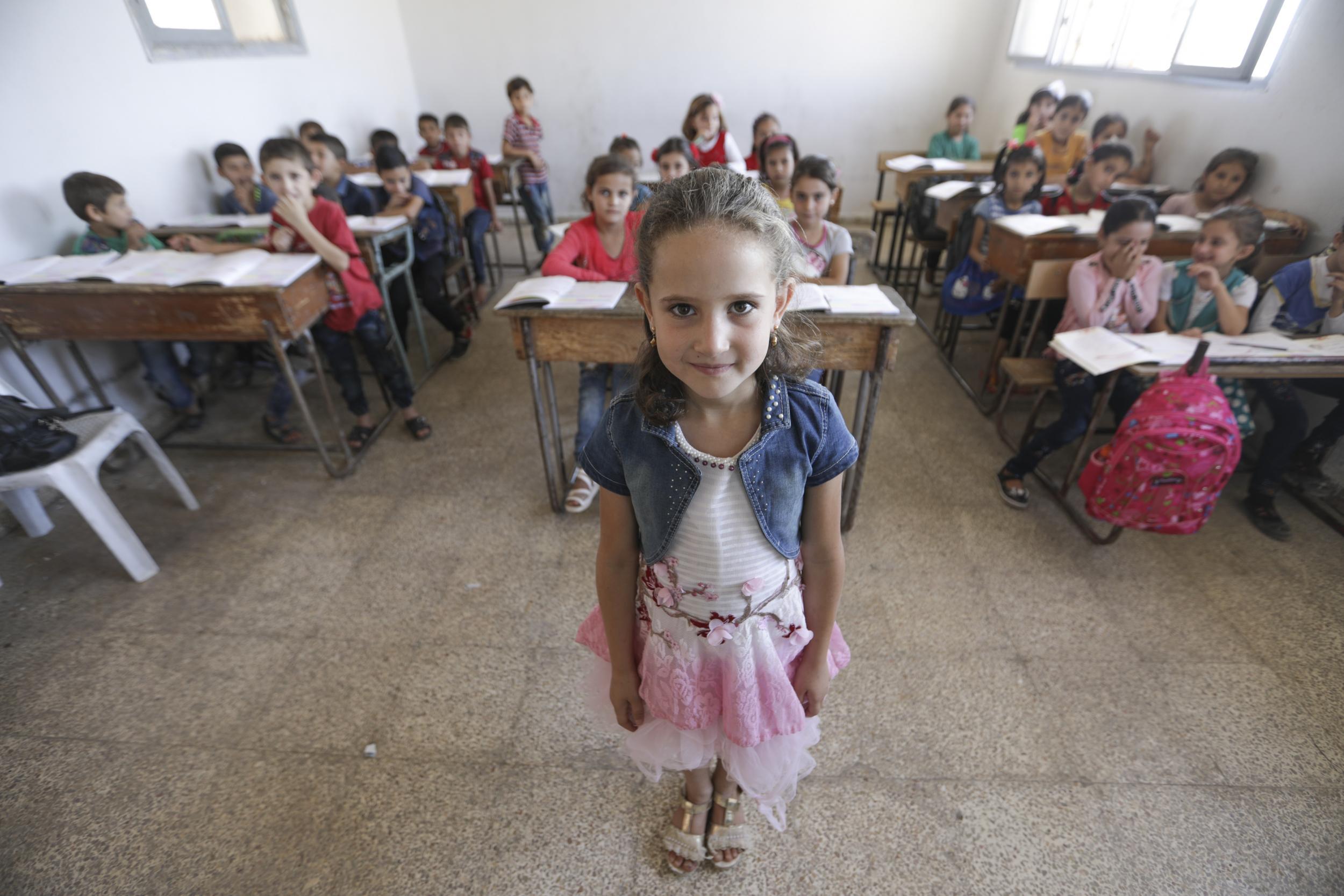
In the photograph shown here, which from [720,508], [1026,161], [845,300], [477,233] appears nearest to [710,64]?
[477,233]

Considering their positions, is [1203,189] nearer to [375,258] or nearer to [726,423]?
[726,423]

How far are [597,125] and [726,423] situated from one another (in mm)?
6283

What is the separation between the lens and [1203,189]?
2.94 metres

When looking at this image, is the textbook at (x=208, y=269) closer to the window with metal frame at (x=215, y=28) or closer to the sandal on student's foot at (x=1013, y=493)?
the window with metal frame at (x=215, y=28)

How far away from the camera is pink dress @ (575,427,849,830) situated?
2.96 feet

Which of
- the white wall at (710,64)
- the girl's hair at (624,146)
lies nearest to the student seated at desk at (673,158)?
the girl's hair at (624,146)

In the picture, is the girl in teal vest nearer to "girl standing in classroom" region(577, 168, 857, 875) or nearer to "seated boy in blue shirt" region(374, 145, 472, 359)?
"girl standing in classroom" region(577, 168, 857, 875)

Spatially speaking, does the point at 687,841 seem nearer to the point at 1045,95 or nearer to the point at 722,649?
the point at 722,649

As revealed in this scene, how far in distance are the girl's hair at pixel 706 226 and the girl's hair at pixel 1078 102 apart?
441cm

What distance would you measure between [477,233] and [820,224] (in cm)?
280

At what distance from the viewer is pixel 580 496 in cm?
238

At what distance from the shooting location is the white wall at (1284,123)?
2.42m

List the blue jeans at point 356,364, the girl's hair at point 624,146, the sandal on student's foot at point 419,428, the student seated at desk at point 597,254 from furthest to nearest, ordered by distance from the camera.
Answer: the girl's hair at point 624,146 < the sandal on student's foot at point 419,428 < the blue jeans at point 356,364 < the student seated at desk at point 597,254

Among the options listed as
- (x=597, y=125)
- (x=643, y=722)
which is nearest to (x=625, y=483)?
(x=643, y=722)
